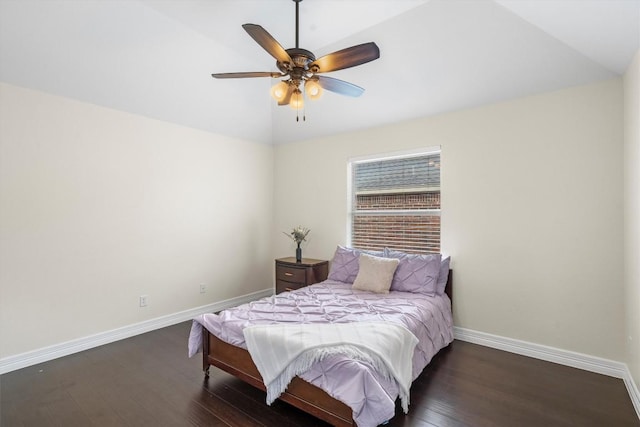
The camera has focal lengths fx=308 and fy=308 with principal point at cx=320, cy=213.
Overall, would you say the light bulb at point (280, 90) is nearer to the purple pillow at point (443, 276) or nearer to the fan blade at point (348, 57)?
the fan blade at point (348, 57)

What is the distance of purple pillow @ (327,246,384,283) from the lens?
12.3 ft

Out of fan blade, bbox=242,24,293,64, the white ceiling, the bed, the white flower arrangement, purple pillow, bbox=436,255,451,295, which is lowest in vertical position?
the bed

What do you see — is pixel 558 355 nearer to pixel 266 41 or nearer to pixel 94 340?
pixel 266 41

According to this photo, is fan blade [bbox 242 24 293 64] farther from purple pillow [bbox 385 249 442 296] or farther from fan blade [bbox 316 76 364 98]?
purple pillow [bbox 385 249 442 296]

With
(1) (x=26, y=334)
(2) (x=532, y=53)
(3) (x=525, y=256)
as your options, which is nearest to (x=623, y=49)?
(2) (x=532, y=53)

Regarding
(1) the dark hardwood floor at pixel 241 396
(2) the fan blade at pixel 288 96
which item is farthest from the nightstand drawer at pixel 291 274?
(2) the fan blade at pixel 288 96

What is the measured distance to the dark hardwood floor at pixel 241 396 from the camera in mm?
2064

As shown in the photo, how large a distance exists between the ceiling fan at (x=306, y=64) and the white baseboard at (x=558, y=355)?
9.21 ft

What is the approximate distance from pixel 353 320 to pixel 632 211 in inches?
88.8

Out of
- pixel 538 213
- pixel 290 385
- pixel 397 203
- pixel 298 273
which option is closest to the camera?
pixel 290 385

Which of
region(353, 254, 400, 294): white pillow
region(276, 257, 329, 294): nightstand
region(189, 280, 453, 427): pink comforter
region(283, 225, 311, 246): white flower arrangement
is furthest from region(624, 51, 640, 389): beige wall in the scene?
region(283, 225, 311, 246): white flower arrangement

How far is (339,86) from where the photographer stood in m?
2.50

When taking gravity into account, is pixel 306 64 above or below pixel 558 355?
above

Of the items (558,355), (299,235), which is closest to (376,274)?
(299,235)
